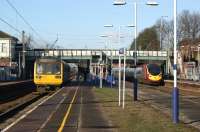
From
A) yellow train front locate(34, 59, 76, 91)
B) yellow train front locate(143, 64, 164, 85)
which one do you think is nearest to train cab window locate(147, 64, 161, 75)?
yellow train front locate(143, 64, 164, 85)

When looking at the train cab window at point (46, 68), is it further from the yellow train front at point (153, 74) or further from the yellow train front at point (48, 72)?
the yellow train front at point (153, 74)

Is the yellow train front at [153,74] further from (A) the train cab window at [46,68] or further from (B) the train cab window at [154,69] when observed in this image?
(A) the train cab window at [46,68]

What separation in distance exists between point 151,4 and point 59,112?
1586 cm

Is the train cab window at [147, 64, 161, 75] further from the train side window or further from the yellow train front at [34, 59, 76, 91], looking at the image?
the train side window

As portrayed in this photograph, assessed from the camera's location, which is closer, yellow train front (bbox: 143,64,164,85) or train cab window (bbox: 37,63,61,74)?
train cab window (bbox: 37,63,61,74)

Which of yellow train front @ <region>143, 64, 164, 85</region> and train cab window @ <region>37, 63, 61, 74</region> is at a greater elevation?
train cab window @ <region>37, 63, 61, 74</region>

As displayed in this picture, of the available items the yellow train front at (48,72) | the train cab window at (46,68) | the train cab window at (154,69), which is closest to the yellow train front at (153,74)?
the train cab window at (154,69)

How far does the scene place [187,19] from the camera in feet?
406

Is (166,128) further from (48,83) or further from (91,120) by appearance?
(48,83)

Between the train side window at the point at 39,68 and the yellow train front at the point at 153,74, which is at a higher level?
the train side window at the point at 39,68

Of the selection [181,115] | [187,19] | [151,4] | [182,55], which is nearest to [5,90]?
[151,4]

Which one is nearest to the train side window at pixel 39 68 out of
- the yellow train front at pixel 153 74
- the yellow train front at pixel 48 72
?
the yellow train front at pixel 48 72

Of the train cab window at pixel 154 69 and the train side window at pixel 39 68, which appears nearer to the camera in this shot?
the train side window at pixel 39 68

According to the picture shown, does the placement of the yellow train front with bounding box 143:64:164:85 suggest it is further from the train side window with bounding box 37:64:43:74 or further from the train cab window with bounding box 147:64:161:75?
the train side window with bounding box 37:64:43:74
